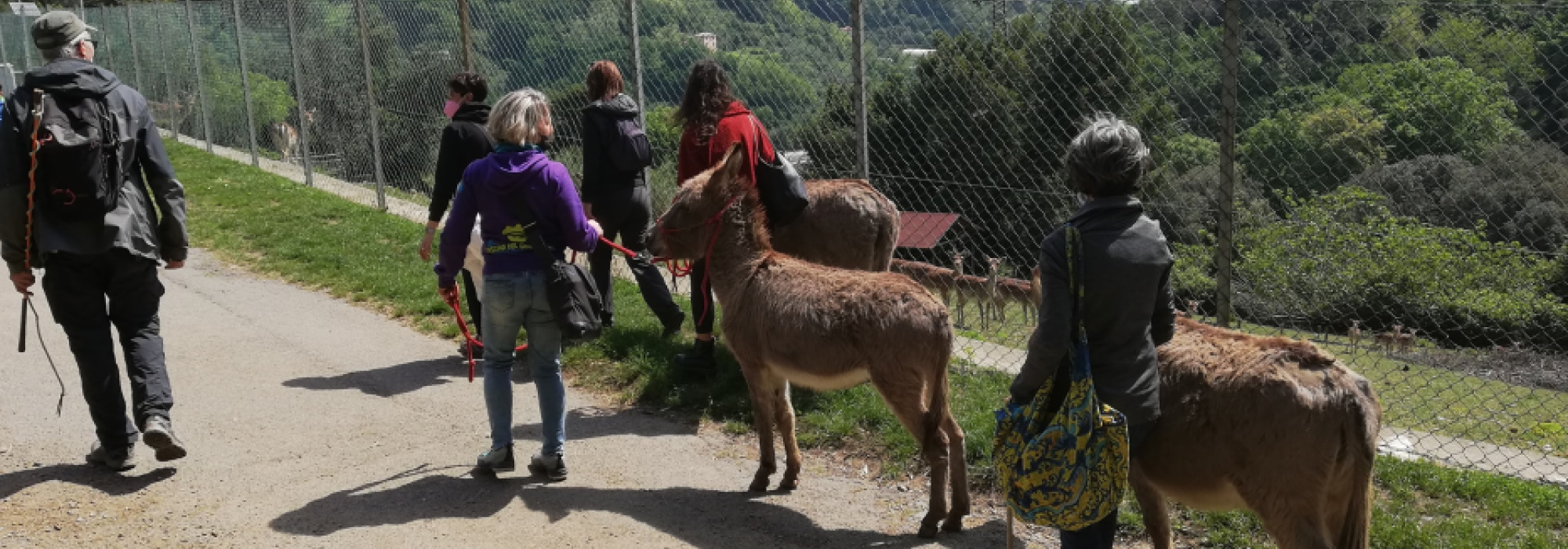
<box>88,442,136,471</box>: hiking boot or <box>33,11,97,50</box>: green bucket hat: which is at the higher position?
<box>33,11,97,50</box>: green bucket hat

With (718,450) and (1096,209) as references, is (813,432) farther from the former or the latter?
(1096,209)

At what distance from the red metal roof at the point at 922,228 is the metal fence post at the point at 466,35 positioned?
5.29 metres

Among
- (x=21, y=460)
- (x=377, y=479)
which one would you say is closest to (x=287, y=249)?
(x=21, y=460)

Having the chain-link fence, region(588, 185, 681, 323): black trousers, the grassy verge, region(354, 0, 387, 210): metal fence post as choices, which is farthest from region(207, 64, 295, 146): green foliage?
region(588, 185, 681, 323): black trousers

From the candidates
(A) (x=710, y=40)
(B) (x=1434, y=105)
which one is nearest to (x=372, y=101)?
(A) (x=710, y=40)

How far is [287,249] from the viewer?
11852 millimetres

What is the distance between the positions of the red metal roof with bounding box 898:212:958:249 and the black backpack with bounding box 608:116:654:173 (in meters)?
1.78

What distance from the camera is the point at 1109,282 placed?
3.74m

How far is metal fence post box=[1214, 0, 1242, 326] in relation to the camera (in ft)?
18.9

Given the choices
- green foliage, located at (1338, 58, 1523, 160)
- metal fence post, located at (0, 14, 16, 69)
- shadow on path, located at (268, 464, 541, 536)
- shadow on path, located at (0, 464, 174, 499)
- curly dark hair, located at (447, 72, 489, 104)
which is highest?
green foliage, located at (1338, 58, 1523, 160)

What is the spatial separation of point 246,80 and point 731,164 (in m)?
13.8

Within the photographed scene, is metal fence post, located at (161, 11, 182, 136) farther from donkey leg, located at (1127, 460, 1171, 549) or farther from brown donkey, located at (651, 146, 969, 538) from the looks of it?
donkey leg, located at (1127, 460, 1171, 549)

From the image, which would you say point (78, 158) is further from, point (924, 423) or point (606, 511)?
point (924, 423)

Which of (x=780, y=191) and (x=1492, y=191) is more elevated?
(x=1492, y=191)
